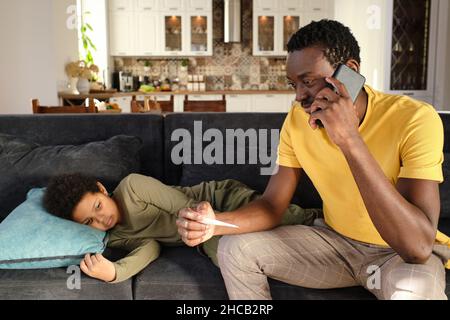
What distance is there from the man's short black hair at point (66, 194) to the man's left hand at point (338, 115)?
2.87 feet

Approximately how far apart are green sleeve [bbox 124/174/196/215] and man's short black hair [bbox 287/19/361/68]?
0.66 m

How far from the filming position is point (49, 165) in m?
1.86

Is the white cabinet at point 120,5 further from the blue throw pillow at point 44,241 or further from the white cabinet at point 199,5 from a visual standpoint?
the blue throw pillow at point 44,241

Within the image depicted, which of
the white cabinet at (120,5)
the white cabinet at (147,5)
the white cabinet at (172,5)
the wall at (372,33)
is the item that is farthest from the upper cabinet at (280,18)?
the white cabinet at (120,5)

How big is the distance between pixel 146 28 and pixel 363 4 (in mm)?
3304

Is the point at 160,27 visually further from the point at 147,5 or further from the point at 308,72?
the point at 308,72

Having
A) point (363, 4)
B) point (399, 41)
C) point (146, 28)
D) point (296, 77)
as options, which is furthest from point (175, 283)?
point (146, 28)

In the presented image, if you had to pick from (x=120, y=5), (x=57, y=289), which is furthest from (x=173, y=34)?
(x=57, y=289)

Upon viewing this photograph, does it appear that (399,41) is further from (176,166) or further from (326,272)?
(326,272)

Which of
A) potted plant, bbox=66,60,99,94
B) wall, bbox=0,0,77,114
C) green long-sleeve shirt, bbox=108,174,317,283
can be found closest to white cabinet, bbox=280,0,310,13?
potted plant, bbox=66,60,99,94

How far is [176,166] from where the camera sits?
2088 millimetres

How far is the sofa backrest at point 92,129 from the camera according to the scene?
2.06 meters

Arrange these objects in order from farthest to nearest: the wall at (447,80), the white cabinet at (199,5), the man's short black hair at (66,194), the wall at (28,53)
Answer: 1. the white cabinet at (199,5)
2. the wall at (447,80)
3. the wall at (28,53)
4. the man's short black hair at (66,194)

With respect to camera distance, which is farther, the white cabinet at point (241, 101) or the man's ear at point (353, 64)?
the white cabinet at point (241, 101)
